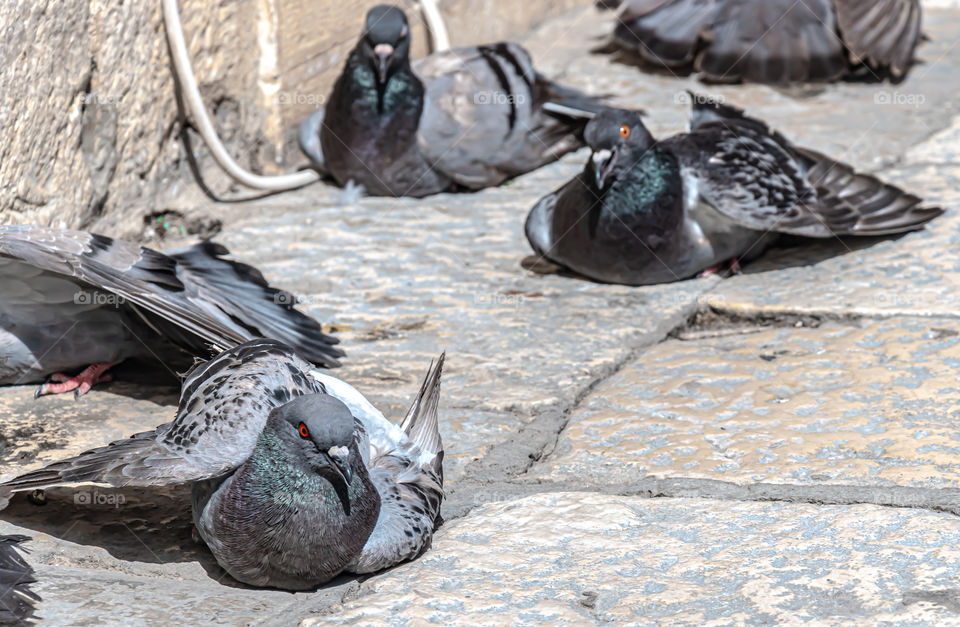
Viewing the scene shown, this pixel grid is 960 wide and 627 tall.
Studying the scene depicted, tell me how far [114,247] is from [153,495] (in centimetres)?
81

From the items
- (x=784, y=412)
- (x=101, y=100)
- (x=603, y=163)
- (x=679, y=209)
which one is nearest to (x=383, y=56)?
(x=101, y=100)

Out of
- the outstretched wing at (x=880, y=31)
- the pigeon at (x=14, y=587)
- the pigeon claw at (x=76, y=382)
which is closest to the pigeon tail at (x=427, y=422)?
the pigeon at (x=14, y=587)

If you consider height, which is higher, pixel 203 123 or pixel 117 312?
pixel 203 123

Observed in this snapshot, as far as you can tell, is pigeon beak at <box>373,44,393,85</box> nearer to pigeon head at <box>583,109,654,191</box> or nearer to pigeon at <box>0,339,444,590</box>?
pigeon head at <box>583,109,654,191</box>

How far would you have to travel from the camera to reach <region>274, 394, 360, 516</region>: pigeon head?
2.50 metres

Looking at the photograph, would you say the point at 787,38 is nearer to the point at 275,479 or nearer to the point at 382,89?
the point at 382,89

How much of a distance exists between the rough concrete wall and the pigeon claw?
749mm

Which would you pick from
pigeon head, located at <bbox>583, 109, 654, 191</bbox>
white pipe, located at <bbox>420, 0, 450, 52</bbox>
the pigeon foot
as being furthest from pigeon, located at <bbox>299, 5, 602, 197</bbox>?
the pigeon foot

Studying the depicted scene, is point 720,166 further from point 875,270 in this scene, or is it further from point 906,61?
point 906,61

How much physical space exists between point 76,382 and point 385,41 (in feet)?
8.32

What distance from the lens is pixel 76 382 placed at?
374 cm

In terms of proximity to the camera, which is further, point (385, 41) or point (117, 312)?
point (385, 41)

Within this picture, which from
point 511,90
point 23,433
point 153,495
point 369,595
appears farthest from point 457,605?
point 511,90

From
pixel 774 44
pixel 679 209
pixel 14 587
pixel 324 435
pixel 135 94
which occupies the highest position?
pixel 135 94
